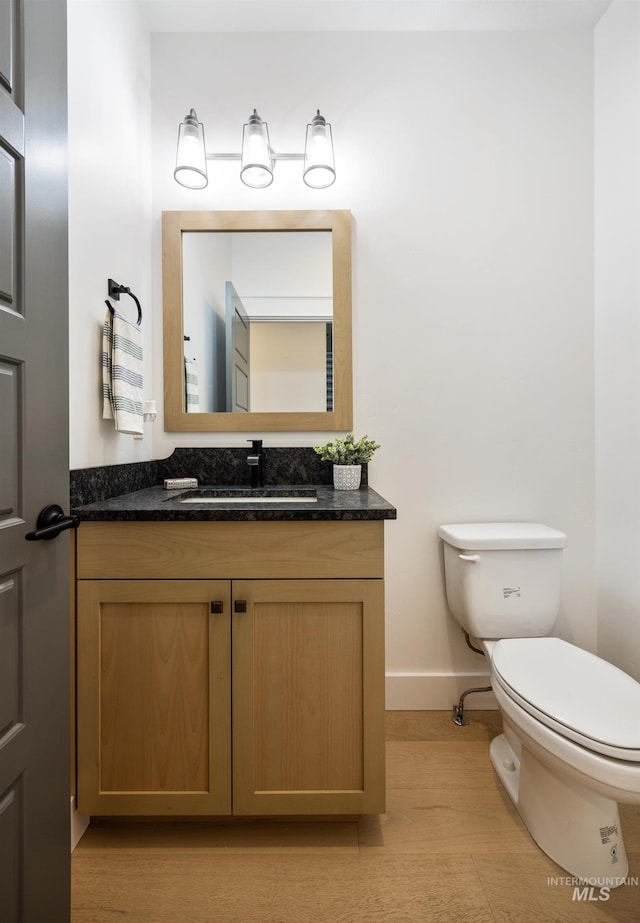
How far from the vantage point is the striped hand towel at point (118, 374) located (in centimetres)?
137

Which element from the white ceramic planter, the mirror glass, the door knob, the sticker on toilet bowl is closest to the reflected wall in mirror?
the mirror glass

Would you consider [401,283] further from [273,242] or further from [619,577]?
[619,577]

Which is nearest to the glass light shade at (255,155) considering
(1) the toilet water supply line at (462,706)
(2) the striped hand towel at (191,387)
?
(2) the striped hand towel at (191,387)

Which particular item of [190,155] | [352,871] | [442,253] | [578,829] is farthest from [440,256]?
[352,871]

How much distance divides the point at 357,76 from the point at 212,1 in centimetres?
59

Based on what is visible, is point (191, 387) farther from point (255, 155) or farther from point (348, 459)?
point (255, 155)

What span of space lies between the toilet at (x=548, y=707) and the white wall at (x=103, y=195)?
50.5 inches

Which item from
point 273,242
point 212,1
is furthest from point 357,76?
point 273,242

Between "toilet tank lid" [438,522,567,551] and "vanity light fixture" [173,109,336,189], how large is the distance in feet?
4.57

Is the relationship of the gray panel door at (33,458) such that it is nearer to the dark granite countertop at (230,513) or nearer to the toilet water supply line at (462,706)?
the dark granite countertop at (230,513)

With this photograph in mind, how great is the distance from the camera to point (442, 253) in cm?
177

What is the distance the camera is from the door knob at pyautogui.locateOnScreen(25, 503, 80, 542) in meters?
0.77

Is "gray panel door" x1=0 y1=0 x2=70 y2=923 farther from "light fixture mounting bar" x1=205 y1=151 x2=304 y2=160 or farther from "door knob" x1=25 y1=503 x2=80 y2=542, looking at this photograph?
"light fixture mounting bar" x1=205 y1=151 x2=304 y2=160

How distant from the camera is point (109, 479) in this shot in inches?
54.4
